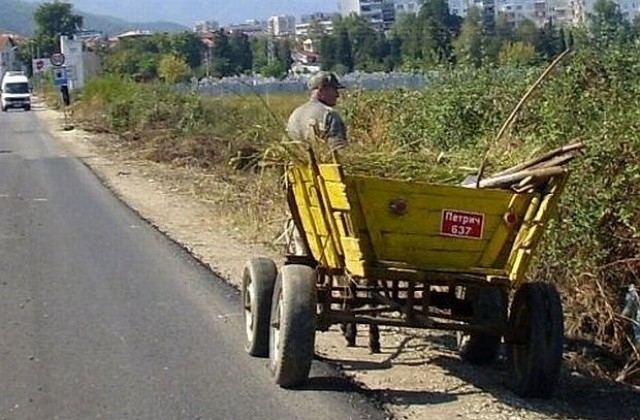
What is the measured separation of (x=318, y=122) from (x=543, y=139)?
2.68 metres

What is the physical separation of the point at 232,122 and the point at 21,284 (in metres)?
14.3

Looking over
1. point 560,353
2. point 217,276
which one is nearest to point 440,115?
point 217,276

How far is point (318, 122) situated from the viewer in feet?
31.7

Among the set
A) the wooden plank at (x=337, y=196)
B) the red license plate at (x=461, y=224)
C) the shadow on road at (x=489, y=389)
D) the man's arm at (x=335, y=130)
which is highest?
the man's arm at (x=335, y=130)

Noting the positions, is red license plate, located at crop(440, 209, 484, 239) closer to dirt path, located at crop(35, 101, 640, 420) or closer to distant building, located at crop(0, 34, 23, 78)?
dirt path, located at crop(35, 101, 640, 420)

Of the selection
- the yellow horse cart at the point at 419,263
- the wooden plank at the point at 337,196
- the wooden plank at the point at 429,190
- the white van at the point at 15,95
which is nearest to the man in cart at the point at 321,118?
the yellow horse cart at the point at 419,263

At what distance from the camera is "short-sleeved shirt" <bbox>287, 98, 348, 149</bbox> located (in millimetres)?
9273

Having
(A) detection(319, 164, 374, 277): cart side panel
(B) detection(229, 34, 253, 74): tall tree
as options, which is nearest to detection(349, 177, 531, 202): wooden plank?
(A) detection(319, 164, 374, 277): cart side panel

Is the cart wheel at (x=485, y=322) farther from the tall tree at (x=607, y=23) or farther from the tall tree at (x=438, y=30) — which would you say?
the tall tree at (x=438, y=30)

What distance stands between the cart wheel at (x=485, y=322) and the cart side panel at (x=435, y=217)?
1.89ft

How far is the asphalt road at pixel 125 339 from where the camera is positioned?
26.7 ft

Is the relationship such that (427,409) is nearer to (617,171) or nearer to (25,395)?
(25,395)

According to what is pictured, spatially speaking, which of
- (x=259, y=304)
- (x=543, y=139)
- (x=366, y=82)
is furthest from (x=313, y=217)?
(x=366, y=82)

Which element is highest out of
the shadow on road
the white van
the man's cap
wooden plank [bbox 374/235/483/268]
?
the man's cap
